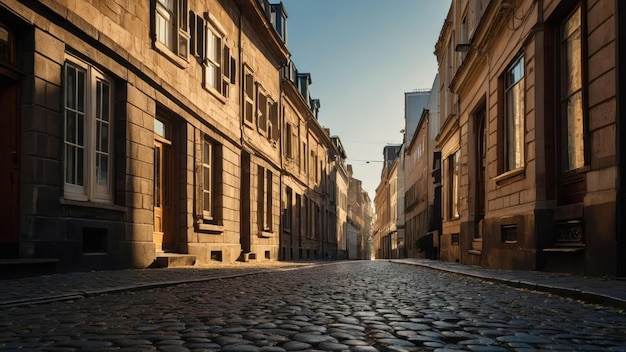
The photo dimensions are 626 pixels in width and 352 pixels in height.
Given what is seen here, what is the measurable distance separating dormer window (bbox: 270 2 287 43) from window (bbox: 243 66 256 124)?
624cm

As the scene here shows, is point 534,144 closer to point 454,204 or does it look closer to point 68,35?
point 68,35

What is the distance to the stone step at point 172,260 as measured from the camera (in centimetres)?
1155

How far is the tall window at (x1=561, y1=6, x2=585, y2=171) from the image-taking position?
9.17 m

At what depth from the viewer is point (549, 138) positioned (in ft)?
33.6

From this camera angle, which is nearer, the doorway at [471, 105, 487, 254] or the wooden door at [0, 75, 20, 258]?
the wooden door at [0, 75, 20, 258]

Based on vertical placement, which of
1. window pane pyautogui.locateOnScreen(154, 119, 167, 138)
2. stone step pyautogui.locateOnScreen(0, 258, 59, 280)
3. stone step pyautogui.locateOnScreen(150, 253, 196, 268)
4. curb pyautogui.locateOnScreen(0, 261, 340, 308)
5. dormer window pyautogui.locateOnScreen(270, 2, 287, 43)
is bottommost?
stone step pyautogui.locateOnScreen(150, 253, 196, 268)

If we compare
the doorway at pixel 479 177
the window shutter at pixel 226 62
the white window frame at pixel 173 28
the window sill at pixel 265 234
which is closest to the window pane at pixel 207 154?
the window shutter at pixel 226 62

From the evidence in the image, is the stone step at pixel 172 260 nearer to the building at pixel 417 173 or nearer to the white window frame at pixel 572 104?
the white window frame at pixel 572 104

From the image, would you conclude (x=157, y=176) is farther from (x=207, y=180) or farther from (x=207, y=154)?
(x=207, y=154)

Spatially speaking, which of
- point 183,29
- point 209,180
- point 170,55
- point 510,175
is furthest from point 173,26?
point 510,175

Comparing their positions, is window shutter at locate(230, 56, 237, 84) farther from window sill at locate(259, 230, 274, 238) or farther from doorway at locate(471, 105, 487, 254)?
doorway at locate(471, 105, 487, 254)

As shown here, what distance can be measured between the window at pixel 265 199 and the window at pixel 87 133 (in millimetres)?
11019

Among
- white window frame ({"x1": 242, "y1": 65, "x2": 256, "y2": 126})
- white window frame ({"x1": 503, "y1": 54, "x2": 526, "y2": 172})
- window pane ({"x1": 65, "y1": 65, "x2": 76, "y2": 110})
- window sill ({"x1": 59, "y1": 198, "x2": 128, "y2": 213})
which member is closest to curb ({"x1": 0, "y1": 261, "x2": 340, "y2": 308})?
window sill ({"x1": 59, "y1": 198, "x2": 128, "y2": 213})

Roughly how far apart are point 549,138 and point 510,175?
191cm
